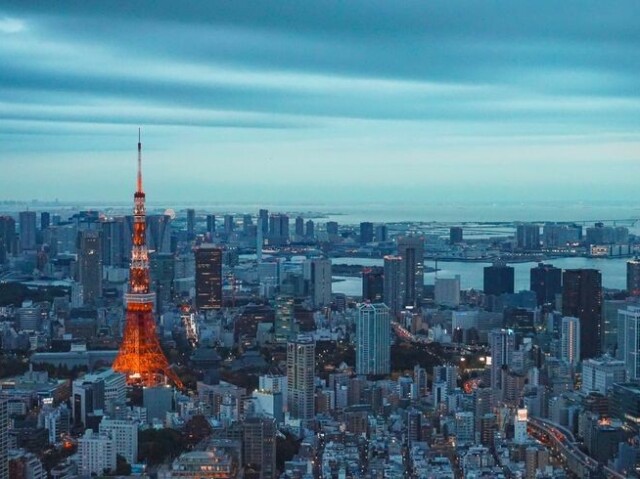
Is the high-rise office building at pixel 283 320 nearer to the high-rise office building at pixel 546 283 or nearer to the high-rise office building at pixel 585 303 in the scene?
the high-rise office building at pixel 585 303

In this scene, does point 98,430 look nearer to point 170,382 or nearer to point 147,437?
point 147,437

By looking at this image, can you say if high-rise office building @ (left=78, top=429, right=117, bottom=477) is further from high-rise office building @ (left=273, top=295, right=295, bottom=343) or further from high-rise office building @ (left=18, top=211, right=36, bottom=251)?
high-rise office building @ (left=18, top=211, right=36, bottom=251)

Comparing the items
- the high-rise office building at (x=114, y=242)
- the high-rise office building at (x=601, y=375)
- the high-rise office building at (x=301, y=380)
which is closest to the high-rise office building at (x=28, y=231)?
the high-rise office building at (x=114, y=242)

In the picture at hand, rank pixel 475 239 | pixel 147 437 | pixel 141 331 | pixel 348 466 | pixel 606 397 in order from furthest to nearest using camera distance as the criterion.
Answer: pixel 475 239 → pixel 141 331 → pixel 606 397 → pixel 147 437 → pixel 348 466

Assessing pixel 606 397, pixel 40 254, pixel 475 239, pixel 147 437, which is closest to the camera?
pixel 147 437

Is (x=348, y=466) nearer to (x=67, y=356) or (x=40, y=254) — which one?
(x=67, y=356)

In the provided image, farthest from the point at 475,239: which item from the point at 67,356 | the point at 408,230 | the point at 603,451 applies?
the point at 603,451

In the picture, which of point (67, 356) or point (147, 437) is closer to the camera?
point (147, 437)
